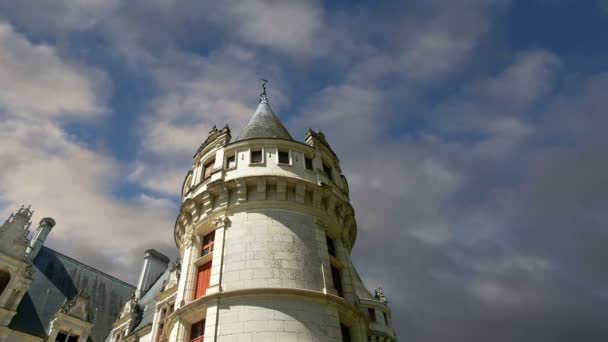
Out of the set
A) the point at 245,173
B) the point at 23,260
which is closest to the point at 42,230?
the point at 23,260

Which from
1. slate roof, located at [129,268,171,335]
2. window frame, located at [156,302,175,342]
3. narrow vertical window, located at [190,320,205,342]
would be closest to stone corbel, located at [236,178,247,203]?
narrow vertical window, located at [190,320,205,342]

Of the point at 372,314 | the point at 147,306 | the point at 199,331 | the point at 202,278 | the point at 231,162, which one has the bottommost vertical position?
the point at 199,331

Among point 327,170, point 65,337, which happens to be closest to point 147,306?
point 65,337

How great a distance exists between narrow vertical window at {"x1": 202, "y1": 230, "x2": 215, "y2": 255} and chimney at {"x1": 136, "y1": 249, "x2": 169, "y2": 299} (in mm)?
22355

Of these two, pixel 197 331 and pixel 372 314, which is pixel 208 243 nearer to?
pixel 197 331

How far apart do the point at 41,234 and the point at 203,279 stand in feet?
100

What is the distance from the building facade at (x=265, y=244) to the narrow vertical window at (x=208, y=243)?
0.05 meters

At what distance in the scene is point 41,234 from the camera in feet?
120

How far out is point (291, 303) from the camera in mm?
13062

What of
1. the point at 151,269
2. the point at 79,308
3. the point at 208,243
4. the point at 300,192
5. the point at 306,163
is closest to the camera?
the point at 300,192

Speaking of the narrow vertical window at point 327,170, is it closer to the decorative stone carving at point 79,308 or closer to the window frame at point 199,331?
the window frame at point 199,331

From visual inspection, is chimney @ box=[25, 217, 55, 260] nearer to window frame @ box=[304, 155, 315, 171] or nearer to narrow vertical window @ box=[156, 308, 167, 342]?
narrow vertical window @ box=[156, 308, 167, 342]

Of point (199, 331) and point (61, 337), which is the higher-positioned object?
point (61, 337)

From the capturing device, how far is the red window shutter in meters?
15.0
